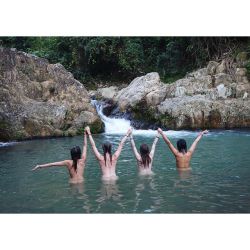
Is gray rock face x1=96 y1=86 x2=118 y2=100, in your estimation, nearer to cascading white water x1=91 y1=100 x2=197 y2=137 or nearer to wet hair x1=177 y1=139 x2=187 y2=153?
cascading white water x1=91 y1=100 x2=197 y2=137

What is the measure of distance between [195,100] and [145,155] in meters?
10.8

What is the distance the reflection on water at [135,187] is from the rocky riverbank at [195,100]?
212 inches

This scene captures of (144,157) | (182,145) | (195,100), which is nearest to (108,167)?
(144,157)

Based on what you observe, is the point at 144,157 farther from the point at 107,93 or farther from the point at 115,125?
the point at 107,93

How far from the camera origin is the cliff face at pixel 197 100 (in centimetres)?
1795

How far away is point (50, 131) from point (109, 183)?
939 cm

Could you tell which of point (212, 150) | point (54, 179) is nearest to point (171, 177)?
point (54, 179)

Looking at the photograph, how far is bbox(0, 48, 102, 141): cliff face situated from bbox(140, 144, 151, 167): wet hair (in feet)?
30.8

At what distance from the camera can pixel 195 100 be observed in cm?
1836

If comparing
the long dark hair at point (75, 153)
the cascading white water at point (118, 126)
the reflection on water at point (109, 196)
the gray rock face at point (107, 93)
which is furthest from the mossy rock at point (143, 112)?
the long dark hair at point (75, 153)

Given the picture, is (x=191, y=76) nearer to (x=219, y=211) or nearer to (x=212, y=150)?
(x=212, y=150)

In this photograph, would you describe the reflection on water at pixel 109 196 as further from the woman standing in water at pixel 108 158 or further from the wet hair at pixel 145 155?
the wet hair at pixel 145 155

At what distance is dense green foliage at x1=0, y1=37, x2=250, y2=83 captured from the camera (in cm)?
2325

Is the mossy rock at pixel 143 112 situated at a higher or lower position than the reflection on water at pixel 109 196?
higher
